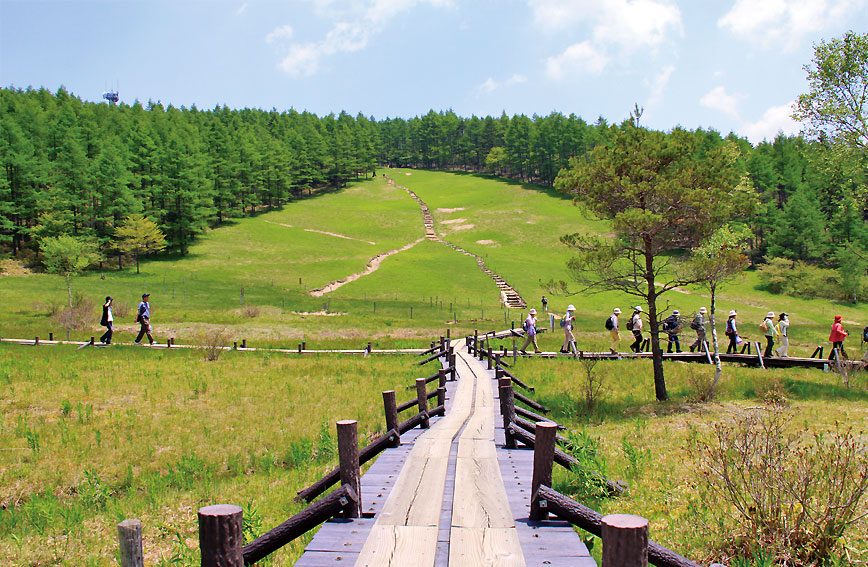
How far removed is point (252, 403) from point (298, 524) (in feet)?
39.8

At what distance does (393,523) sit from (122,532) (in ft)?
8.98

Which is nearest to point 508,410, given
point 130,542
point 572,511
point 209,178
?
point 572,511

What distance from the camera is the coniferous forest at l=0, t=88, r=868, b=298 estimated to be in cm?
6094

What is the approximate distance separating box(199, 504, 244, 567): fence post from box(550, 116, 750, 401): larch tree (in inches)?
506

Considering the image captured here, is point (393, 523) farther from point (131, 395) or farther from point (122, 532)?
point (131, 395)

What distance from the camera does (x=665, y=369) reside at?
22.4 meters

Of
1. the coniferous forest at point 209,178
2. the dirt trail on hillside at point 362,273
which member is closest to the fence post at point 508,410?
the coniferous forest at point 209,178

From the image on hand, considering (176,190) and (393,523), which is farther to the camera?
(176,190)

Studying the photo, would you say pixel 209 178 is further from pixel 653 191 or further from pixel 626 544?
pixel 626 544

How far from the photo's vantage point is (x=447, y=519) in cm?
607

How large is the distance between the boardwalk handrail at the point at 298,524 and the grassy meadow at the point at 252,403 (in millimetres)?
1185

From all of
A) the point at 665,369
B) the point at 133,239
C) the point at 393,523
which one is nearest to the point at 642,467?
the point at 393,523

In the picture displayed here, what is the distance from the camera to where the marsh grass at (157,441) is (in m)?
7.75

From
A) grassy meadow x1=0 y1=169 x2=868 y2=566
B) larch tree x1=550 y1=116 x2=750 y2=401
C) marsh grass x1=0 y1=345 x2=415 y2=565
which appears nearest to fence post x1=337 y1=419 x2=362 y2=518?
marsh grass x1=0 y1=345 x2=415 y2=565
